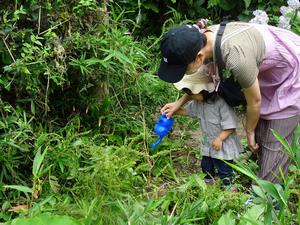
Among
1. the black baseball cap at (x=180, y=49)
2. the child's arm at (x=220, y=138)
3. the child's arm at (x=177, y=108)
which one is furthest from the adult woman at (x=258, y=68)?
the child's arm at (x=177, y=108)

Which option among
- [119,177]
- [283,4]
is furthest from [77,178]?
[283,4]

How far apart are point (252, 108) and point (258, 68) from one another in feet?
0.69

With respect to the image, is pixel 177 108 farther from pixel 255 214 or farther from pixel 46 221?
pixel 46 221

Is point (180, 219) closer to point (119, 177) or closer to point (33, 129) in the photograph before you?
point (119, 177)

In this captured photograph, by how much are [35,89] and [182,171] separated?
115 centimetres

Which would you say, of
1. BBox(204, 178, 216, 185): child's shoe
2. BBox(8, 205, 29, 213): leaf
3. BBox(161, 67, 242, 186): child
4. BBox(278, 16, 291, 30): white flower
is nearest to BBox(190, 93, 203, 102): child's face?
BBox(161, 67, 242, 186): child

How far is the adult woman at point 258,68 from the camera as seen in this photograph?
2918 mm

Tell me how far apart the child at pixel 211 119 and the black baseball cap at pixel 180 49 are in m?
0.19

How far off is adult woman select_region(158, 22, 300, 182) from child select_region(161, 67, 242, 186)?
0.12 metres

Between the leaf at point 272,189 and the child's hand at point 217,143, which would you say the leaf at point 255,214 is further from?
the child's hand at point 217,143

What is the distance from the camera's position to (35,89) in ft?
11.0

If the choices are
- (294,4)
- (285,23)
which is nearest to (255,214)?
(285,23)

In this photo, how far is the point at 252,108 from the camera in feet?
10.1

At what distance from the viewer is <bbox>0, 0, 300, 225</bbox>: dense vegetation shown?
2.75m
